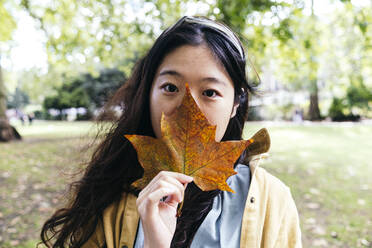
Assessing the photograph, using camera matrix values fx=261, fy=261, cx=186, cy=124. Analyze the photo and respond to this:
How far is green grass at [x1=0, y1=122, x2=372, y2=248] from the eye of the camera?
3.57m

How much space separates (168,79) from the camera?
3.77 feet

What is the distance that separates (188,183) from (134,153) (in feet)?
1.30

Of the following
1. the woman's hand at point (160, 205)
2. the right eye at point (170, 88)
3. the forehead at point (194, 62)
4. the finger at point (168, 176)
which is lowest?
the woman's hand at point (160, 205)

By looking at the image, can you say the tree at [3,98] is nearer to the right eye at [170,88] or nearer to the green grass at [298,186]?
the green grass at [298,186]

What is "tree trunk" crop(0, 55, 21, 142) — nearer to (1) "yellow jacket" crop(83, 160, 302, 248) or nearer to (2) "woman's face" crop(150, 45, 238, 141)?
(1) "yellow jacket" crop(83, 160, 302, 248)

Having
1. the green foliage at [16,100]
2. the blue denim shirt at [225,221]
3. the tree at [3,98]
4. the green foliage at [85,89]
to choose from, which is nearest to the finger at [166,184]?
the blue denim shirt at [225,221]

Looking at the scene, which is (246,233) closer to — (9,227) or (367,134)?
(9,227)

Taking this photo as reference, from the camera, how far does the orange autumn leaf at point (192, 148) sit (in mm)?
904

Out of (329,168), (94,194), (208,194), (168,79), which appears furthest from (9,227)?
(329,168)

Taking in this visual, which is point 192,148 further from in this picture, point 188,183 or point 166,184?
point 188,183

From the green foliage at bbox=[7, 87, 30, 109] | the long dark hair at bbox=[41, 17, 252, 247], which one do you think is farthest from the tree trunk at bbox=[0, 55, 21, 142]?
the green foliage at bbox=[7, 87, 30, 109]

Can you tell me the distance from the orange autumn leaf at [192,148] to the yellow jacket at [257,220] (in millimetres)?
456

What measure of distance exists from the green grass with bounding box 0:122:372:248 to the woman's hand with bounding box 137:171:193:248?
101 cm

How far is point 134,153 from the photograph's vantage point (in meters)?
1.50
